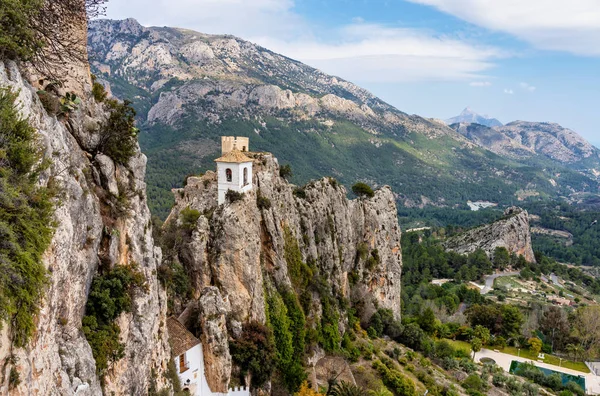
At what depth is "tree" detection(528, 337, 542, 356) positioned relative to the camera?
62031 mm

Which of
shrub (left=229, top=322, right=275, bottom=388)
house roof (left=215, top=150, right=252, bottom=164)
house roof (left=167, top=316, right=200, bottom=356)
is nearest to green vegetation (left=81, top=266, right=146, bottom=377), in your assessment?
house roof (left=167, top=316, right=200, bottom=356)

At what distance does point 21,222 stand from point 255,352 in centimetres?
2046

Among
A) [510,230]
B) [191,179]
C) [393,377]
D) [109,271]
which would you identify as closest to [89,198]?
[109,271]

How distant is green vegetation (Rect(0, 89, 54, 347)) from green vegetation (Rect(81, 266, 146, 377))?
15.2ft

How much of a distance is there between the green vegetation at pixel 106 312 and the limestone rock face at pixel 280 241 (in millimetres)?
11872

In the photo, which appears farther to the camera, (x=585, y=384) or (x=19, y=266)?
(x=585, y=384)

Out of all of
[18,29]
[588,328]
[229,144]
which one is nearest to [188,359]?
[18,29]

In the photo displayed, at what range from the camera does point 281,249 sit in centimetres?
3616

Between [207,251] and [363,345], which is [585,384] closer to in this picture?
[363,345]

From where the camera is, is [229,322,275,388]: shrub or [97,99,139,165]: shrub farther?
[229,322,275,388]: shrub

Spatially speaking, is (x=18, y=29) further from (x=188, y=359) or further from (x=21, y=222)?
(x=188, y=359)

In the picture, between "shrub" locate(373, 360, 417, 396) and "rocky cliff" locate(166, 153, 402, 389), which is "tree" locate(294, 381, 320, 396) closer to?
"rocky cliff" locate(166, 153, 402, 389)

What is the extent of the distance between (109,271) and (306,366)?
76.7ft

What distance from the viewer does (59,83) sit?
1775 centimetres
